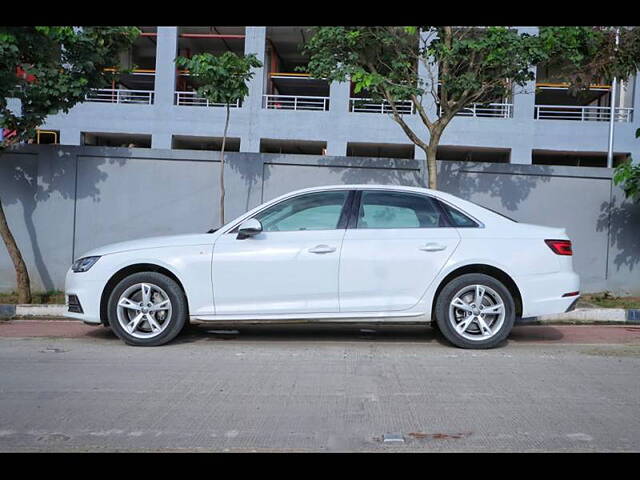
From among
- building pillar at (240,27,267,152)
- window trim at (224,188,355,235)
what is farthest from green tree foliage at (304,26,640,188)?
building pillar at (240,27,267,152)

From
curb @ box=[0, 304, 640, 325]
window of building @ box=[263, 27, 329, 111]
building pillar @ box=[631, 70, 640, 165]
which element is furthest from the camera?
window of building @ box=[263, 27, 329, 111]

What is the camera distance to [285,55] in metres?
29.7

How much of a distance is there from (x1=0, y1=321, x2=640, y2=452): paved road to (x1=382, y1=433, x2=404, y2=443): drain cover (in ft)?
0.11

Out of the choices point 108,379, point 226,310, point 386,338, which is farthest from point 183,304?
point 386,338

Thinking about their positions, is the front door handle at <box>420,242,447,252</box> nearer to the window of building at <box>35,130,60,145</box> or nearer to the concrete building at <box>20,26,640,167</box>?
the concrete building at <box>20,26,640,167</box>

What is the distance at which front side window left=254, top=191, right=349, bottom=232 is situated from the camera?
6.86 metres

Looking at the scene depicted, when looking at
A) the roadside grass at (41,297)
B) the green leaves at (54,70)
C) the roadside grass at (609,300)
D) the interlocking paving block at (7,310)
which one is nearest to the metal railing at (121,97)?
the green leaves at (54,70)

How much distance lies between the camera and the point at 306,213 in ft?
22.7

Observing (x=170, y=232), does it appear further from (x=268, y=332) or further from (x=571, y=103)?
(x=571, y=103)

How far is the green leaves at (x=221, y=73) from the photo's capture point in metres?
10.2

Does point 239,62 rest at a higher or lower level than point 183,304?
higher

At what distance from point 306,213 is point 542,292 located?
8.19ft
